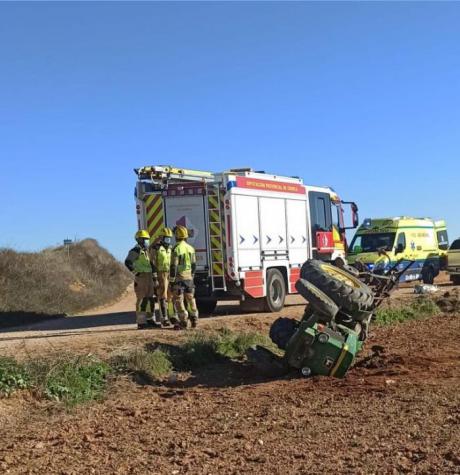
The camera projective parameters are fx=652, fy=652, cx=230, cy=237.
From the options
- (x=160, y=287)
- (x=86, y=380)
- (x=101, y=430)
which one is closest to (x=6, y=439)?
(x=101, y=430)

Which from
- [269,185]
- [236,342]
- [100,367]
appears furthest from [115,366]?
[269,185]

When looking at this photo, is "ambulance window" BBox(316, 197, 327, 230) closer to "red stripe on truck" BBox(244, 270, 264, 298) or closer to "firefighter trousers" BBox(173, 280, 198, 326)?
"red stripe on truck" BBox(244, 270, 264, 298)

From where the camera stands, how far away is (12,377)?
306 inches

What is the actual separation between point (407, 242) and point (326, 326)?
1668 centimetres

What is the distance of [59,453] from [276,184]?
11266 millimetres

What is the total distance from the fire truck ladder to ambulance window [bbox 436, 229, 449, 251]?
599 inches

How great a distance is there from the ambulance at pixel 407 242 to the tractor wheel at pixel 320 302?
1417cm

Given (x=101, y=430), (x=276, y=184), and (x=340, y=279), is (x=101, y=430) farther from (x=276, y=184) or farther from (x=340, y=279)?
(x=276, y=184)

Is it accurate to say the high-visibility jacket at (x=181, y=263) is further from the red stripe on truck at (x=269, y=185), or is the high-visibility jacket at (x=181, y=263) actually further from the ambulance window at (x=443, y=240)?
the ambulance window at (x=443, y=240)

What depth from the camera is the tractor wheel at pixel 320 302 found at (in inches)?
312

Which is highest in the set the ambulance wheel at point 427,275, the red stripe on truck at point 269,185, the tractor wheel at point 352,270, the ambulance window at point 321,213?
the red stripe on truck at point 269,185

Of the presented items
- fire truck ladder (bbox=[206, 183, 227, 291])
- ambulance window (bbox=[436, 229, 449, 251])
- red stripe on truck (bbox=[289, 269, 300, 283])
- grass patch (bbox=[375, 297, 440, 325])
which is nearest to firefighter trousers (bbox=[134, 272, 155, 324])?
fire truck ladder (bbox=[206, 183, 227, 291])

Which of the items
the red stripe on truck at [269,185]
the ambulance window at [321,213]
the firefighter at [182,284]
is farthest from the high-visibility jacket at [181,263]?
the ambulance window at [321,213]

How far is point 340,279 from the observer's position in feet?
28.8
